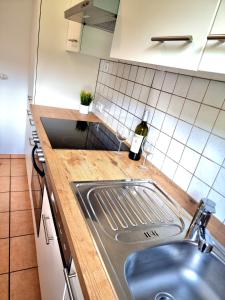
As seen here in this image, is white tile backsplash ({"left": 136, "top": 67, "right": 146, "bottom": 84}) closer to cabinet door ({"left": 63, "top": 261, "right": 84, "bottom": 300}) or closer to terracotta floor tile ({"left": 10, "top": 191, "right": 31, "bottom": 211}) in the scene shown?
cabinet door ({"left": 63, "top": 261, "right": 84, "bottom": 300})

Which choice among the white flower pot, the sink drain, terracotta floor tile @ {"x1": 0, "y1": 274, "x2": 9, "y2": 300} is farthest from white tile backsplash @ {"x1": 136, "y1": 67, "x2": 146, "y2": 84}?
terracotta floor tile @ {"x1": 0, "y1": 274, "x2": 9, "y2": 300}

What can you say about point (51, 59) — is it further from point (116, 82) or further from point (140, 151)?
point (140, 151)

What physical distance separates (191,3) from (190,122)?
517 millimetres

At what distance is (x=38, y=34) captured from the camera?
6.11 feet

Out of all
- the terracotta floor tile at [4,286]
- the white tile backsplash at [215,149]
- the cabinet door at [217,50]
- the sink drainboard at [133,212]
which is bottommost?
the terracotta floor tile at [4,286]

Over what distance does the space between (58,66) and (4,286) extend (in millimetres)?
1780

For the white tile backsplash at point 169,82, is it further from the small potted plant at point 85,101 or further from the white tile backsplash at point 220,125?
the small potted plant at point 85,101

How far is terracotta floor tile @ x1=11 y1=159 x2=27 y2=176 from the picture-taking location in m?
2.56

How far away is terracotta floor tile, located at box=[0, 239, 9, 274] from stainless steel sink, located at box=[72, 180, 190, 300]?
1.02m

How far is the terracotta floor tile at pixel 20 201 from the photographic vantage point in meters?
2.02

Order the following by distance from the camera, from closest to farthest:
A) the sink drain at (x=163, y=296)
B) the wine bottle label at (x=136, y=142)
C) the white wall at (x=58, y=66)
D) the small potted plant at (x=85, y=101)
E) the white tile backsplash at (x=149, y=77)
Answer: the sink drain at (x=163, y=296), the wine bottle label at (x=136, y=142), the white tile backsplash at (x=149, y=77), the white wall at (x=58, y=66), the small potted plant at (x=85, y=101)

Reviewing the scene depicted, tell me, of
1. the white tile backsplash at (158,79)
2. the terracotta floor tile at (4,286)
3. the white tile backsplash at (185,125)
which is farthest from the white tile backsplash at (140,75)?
the terracotta floor tile at (4,286)

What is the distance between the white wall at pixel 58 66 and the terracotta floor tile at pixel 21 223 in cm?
105

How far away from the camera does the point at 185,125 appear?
1.06m
